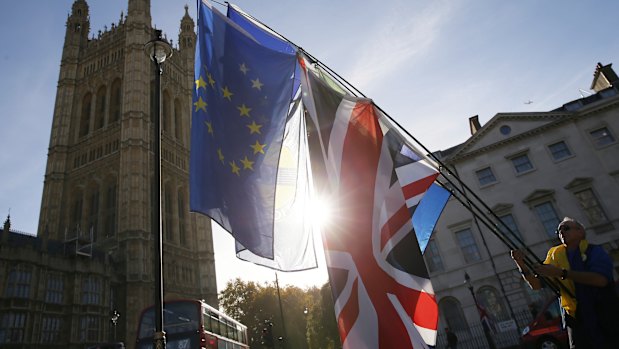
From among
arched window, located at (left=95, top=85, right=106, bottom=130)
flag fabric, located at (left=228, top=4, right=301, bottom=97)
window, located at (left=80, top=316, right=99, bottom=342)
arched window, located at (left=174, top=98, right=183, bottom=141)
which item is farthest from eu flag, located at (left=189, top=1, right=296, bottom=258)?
arched window, located at (left=95, top=85, right=106, bottom=130)

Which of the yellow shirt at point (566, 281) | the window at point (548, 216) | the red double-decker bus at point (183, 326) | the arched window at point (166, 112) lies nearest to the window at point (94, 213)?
the arched window at point (166, 112)

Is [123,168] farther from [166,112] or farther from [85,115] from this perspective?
[85,115]

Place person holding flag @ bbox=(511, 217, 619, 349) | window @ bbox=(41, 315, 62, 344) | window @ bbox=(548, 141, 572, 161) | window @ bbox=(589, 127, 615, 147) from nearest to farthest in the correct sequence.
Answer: person holding flag @ bbox=(511, 217, 619, 349) < window @ bbox=(589, 127, 615, 147) < window @ bbox=(548, 141, 572, 161) < window @ bbox=(41, 315, 62, 344)

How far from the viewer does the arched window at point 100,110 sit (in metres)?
56.7

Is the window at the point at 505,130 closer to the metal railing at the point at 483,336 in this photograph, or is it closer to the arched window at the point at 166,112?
the metal railing at the point at 483,336

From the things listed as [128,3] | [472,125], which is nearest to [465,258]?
[472,125]

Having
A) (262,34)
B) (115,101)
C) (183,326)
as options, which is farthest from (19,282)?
(115,101)

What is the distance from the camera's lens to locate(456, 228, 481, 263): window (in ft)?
86.1

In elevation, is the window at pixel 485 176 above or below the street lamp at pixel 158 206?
above

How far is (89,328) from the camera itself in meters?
33.5

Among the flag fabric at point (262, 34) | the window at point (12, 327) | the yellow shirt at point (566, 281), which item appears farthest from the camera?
the window at point (12, 327)

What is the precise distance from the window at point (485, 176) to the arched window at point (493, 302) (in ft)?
25.0

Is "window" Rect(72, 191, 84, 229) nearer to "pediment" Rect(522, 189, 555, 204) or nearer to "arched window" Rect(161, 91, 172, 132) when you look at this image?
"arched window" Rect(161, 91, 172, 132)

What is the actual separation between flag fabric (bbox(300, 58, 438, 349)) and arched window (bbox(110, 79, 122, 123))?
5816cm
